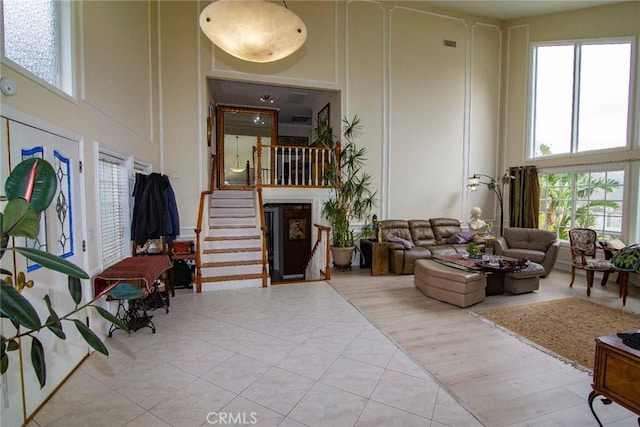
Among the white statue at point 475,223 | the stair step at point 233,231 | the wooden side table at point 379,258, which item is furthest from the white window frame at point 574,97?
the stair step at point 233,231

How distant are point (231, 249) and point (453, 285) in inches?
140

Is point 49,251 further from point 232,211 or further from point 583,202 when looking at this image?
point 583,202

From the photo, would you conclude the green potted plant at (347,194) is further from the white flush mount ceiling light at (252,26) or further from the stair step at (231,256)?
the white flush mount ceiling light at (252,26)

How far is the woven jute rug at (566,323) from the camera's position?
10.1 feet

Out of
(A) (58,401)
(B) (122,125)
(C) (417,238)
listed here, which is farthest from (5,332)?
(C) (417,238)

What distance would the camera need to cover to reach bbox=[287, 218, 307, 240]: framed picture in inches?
358

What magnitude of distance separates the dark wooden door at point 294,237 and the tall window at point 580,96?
19.6ft

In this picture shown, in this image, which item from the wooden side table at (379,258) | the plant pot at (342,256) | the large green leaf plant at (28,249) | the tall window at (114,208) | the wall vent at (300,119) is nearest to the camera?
the large green leaf plant at (28,249)

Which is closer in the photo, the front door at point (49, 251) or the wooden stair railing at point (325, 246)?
the front door at point (49, 251)

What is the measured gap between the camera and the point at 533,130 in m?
7.14

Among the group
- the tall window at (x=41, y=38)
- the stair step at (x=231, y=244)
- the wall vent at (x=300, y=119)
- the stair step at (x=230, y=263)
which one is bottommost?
the stair step at (x=230, y=263)

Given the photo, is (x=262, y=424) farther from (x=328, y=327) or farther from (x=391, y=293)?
(x=391, y=293)
